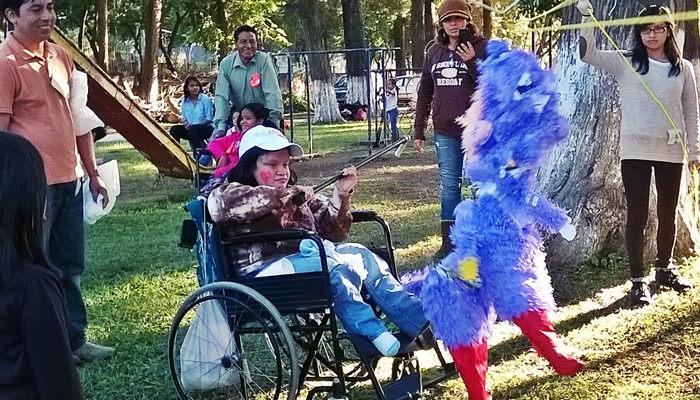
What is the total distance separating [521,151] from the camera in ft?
10.2

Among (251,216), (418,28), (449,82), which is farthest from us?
(418,28)

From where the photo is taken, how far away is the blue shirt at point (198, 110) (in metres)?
10.5

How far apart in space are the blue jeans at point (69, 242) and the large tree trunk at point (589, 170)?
268cm

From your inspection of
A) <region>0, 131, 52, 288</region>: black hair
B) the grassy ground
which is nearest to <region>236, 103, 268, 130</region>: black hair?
the grassy ground

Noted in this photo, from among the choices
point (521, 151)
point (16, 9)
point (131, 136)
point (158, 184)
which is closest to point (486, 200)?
point (521, 151)

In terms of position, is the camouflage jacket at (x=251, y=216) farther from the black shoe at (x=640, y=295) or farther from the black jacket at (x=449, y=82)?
the black shoe at (x=640, y=295)

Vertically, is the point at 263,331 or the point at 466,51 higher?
the point at 466,51

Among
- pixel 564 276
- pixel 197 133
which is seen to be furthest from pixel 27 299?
pixel 197 133

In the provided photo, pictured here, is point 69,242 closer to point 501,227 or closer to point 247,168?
point 247,168

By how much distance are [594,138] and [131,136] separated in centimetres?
544

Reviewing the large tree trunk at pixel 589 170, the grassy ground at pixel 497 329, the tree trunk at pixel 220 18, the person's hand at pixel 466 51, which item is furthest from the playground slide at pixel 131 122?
the tree trunk at pixel 220 18

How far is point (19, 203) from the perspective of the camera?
1.73 meters

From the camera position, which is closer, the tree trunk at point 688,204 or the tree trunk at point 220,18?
the tree trunk at point 688,204

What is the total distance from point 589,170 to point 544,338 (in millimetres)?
2237
